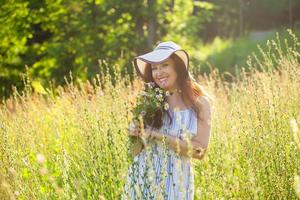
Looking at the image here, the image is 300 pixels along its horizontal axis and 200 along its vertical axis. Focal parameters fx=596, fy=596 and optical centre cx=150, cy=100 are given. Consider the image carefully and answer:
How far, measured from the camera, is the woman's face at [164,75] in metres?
3.61

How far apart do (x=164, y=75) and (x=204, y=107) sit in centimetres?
31

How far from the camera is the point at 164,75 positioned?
3611 mm

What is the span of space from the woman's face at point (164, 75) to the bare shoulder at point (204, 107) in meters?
0.20

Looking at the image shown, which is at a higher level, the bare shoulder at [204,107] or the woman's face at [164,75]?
the woman's face at [164,75]

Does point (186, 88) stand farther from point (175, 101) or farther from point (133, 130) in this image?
point (133, 130)

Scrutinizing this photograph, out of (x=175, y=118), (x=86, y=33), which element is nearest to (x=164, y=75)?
(x=175, y=118)

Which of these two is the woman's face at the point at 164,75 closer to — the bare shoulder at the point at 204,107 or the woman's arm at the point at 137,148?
the bare shoulder at the point at 204,107

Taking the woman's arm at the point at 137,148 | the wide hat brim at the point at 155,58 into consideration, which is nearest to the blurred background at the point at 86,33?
the wide hat brim at the point at 155,58

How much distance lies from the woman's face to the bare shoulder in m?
0.20

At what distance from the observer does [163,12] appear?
34.3ft

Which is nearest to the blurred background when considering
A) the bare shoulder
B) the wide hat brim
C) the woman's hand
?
the wide hat brim

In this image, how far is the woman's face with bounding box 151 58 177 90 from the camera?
11.8ft

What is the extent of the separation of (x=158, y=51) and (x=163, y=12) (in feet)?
22.8

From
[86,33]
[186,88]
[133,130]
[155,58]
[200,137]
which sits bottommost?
[86,33]
